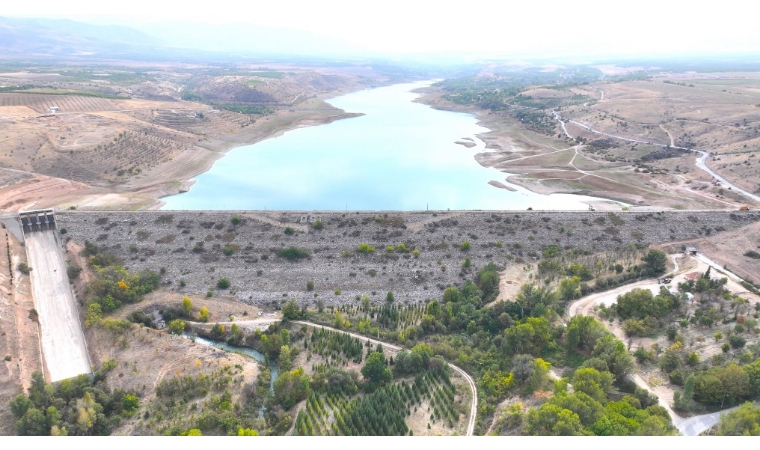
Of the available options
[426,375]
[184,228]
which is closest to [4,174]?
[184,228]

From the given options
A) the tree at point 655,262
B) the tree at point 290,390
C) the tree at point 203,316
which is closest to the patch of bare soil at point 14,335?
the tree at point 203,316

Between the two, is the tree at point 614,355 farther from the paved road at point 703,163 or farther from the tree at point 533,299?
the paved road at point 703,163

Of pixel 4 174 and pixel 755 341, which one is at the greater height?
pixel 4 174

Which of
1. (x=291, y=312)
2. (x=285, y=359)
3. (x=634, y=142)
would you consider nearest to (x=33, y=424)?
(x=285, y=359)

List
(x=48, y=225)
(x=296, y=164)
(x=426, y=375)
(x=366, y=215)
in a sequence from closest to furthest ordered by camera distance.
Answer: (x=426, y=375)
(x=48, y=225)
(x=366, y=215)
(x=296, y=164)

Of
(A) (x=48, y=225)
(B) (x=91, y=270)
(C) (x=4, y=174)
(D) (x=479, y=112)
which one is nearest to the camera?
(B) (x=91, y=270)

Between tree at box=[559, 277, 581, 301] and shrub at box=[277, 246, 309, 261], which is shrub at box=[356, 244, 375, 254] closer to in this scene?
shrub at box=[277, 246, 309, 261]

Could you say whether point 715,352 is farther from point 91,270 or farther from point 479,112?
point 479,112

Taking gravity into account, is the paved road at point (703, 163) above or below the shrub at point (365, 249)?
above
